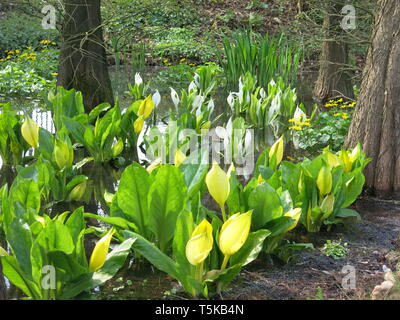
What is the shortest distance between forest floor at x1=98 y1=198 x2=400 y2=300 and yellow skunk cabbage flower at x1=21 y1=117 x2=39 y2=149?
187 cm

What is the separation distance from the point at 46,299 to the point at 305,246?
1.50 m

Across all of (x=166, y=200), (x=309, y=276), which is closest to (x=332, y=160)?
(x=309, y=276)

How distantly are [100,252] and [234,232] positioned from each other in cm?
60

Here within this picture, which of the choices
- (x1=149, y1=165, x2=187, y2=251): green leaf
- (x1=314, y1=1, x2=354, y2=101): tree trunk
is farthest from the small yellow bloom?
(x1=314, y1=1, x2=354, y2=101): tree trunk

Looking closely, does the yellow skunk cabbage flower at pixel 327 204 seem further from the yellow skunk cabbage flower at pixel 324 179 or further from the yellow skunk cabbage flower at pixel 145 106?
the yellow skunk cabbage flower at pixel 145 106

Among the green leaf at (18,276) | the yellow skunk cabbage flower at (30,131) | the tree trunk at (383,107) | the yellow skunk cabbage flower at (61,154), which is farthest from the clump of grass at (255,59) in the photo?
the green leaf at (18,276)

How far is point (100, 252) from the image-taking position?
264 cm

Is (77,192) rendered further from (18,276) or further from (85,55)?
(85,55)

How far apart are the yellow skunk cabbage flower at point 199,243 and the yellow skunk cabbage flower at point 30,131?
2452mm

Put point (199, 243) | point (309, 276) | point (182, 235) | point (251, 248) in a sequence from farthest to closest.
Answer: point (309, 276), point (251, 248), point (182, 235), point (199, 243)

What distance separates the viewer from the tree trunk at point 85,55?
6105mm

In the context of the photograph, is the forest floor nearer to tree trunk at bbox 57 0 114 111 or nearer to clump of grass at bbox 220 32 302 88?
tree trunk at bbox 57 0 114 111
